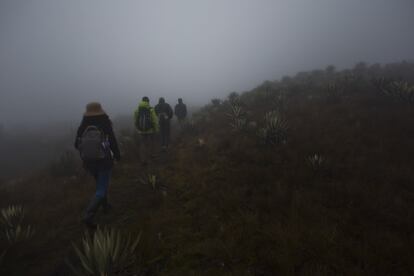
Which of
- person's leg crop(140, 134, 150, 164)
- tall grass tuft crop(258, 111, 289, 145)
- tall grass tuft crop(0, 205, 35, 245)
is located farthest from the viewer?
person's leg crop(140, 134, 150, 164)

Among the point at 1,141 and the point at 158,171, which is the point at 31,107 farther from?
the point at 158,171

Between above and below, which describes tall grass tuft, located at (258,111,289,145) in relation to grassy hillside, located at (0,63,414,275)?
above

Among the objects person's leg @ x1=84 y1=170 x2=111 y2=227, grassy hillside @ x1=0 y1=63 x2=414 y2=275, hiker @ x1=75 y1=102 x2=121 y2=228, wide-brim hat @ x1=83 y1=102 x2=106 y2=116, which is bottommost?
grassy hillside @ x1=0 y1=63 x2=414 y2=275

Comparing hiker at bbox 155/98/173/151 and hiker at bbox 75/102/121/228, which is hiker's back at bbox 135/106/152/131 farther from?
hiker at bbox 75/102/121/228

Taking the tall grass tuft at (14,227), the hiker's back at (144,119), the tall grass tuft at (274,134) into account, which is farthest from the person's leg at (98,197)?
the tall grass tuft at (274,134)

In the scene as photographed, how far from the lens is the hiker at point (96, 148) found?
3.89 metres

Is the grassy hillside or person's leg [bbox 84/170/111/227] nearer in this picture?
the grassy hillside

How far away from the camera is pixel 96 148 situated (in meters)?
3.89

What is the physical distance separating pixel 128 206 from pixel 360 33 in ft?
368

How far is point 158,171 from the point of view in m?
7.27

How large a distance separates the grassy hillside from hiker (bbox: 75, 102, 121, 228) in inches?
30.9

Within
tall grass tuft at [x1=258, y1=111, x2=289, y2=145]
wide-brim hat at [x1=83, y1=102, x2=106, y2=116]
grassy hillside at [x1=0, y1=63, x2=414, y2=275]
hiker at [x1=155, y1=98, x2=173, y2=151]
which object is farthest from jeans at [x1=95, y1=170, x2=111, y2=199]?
hiker at [x1=155, y1=98, x2=173, y2=151]

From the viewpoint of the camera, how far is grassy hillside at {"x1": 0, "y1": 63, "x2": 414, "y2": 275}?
3.04 meters

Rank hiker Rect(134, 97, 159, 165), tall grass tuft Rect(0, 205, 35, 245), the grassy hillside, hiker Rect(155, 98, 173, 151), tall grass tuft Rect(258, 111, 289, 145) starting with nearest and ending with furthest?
the grassy hillside → tall grass tuft Rect(0, 205, 35, 245) → tall grass tuft Rect(258, 111, 289, 145) → hiker Rect(134, 97, 159, 165) → hiker Rect(155, 98, 173, 151)
